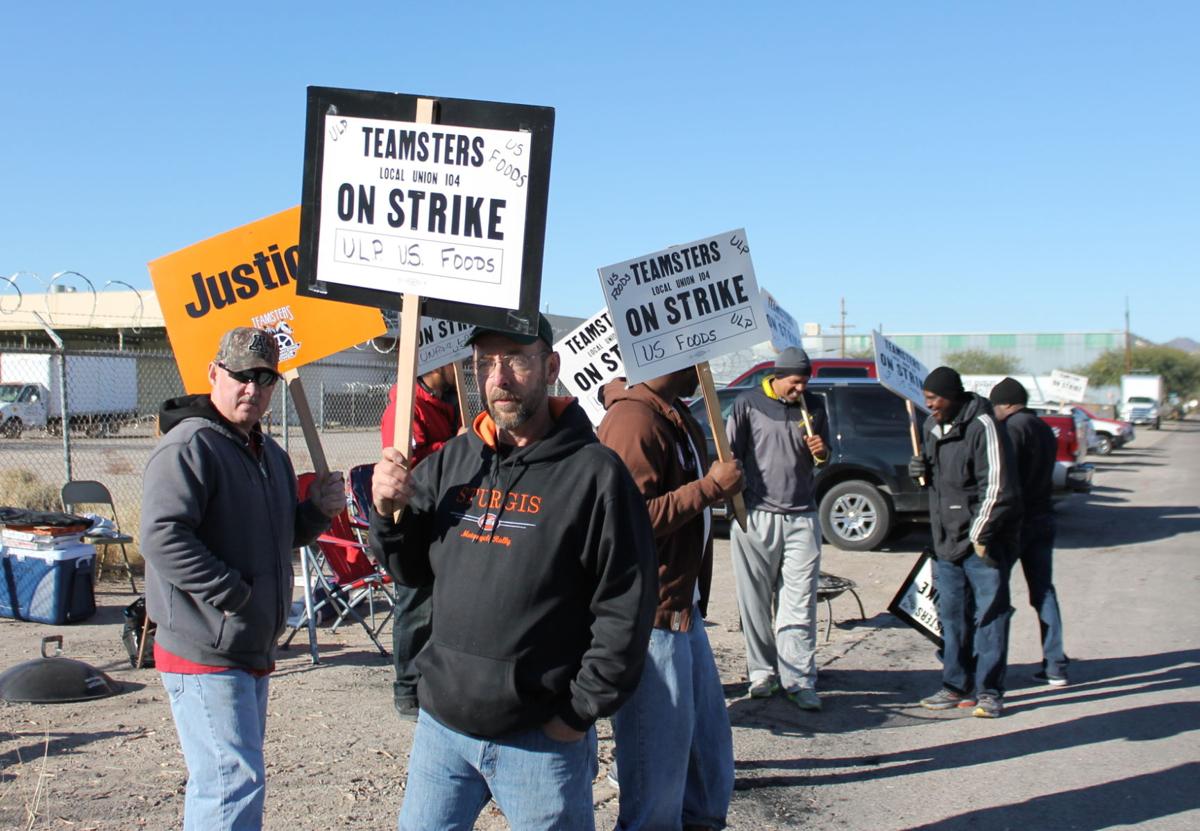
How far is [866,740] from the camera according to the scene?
568 centimetres

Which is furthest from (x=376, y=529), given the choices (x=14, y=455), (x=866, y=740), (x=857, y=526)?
(x=14, y=455)

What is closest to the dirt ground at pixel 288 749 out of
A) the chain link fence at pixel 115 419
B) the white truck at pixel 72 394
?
the chain link fence at pixel 115 419

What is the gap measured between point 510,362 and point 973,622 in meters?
4.48

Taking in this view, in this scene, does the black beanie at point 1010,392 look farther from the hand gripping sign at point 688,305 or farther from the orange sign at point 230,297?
the orange sign at point 230,297

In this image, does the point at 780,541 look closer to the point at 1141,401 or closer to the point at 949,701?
the point at 949,701

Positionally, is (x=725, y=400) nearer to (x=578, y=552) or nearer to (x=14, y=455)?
(x=578, y=552)

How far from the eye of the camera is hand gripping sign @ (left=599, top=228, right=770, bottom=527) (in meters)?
4.70

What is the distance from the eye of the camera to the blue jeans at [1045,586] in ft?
22.1

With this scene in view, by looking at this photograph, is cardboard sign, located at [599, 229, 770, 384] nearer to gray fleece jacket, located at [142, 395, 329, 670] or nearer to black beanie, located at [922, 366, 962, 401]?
black beanie, located at [922, 366, 962, 401]

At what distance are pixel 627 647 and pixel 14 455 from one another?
84.9ft

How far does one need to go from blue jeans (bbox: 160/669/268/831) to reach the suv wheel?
10.2m

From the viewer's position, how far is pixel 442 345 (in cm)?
586

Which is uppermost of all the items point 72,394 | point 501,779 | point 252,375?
point 72,394

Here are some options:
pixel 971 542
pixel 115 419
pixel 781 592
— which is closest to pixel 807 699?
pixel 781 592
